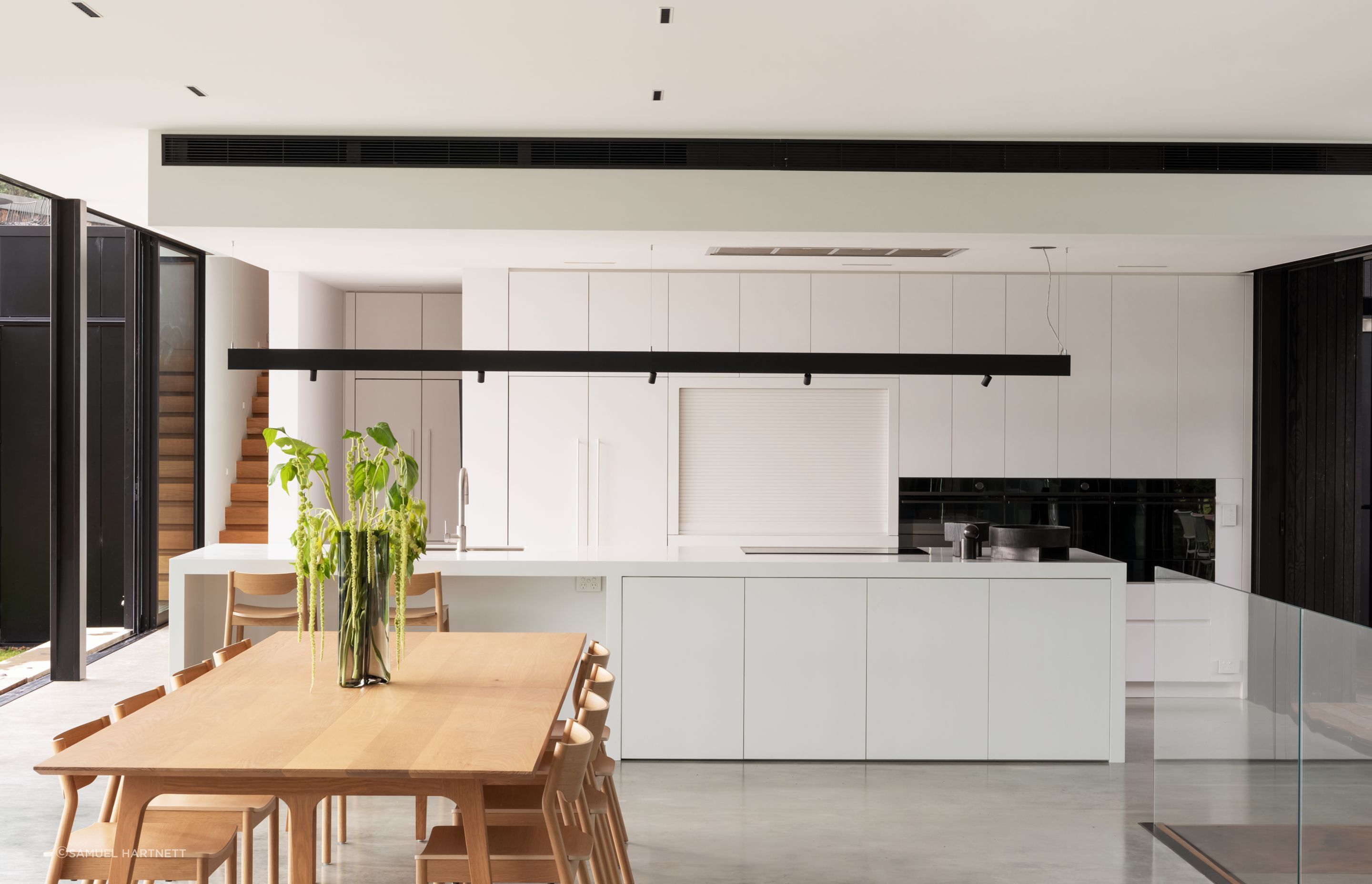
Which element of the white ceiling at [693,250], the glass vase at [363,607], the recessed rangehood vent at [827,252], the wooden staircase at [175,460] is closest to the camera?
the glass vase at [363,607]

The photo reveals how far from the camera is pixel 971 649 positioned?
5.12 metres

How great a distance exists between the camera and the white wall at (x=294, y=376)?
729cm

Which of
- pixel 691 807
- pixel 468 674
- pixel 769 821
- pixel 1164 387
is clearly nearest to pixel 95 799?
pixel 468 674

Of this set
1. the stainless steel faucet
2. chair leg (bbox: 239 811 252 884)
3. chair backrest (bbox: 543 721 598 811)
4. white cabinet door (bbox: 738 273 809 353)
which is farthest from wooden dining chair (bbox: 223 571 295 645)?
white cabinet door (bbox: 738 273 809 353)

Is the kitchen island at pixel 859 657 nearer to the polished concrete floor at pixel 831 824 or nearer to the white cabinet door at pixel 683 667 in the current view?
the white cabinet door at pixel 683 667

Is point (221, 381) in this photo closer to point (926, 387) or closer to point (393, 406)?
point (393, 406)

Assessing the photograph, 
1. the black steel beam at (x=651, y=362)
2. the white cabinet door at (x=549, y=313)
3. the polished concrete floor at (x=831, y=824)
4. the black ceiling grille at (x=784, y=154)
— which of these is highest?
the black ceiling grille at (x=784, y=154)

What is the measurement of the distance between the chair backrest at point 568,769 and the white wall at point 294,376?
4755mm

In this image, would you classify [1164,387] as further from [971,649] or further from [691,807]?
[691,807]

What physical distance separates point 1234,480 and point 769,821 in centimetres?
414

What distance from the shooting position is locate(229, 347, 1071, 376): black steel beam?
560 cm

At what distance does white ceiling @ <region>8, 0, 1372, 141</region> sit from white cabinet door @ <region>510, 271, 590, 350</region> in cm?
188

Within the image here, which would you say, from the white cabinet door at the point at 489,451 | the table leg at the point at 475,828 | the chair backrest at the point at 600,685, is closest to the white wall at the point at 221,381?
the white cabinet door at the point at 489,451

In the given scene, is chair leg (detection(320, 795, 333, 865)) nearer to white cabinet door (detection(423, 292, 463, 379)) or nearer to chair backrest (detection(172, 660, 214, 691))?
chair backrest (detection(172, 660, 214, 691))
